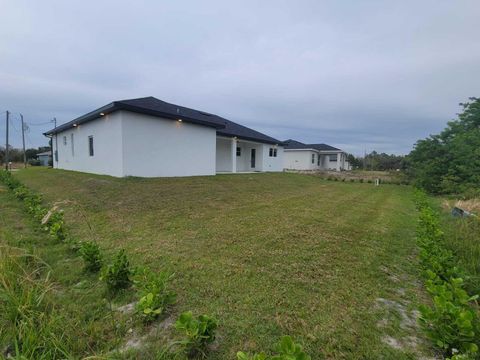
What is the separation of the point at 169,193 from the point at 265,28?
11.9 meters

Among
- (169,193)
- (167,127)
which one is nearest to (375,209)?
(169,193)

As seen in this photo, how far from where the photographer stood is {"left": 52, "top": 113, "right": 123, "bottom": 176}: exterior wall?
1157 centimetres

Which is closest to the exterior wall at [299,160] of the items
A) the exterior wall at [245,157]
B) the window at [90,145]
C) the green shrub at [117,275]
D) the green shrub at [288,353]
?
the exterior wall at [245,157]

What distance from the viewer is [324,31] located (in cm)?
1375

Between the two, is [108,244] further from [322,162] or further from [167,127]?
[322,162]

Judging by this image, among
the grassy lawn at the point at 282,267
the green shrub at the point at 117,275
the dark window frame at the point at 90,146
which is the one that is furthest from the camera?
the dark window frame at the point at 90,146

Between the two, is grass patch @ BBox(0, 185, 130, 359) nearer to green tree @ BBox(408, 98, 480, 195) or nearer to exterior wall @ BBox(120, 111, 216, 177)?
exterior wall @ BBox(120, 111, 216, 177)

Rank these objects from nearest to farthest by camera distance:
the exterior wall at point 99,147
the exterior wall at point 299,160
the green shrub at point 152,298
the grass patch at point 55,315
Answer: the grass patch at point 55,315 < the green shrub at point 152,298 < the exterior wall at point 99,147 < the exterior wall at point 299,160

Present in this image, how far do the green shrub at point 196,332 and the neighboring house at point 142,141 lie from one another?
11.1m

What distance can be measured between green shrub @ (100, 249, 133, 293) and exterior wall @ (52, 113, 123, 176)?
9882 mm

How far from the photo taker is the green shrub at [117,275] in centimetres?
255

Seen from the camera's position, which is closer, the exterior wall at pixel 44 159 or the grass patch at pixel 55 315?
the grass patch at pixel 55 315

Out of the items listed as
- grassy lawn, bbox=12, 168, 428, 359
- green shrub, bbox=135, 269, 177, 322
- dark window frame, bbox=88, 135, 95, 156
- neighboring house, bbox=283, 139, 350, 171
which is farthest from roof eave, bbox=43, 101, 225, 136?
neighboring house, bbox=283, 139, 350, 171

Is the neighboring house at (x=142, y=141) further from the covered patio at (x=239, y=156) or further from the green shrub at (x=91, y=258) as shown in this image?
the green shrub at (x=91, y=258)
